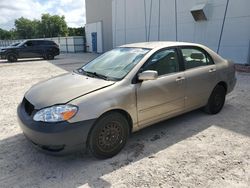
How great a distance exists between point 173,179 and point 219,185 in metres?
0.52

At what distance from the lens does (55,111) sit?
310cm

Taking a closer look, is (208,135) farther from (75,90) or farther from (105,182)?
(75,90)

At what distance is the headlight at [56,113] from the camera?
9.98 ft

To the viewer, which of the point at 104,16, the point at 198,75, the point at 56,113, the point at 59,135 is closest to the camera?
the point at 59,135

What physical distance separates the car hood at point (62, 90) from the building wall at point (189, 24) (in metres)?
9.91


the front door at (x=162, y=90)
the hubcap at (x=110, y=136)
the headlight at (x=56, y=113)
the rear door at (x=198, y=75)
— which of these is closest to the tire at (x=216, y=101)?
the rear door at (x=198, y=75)

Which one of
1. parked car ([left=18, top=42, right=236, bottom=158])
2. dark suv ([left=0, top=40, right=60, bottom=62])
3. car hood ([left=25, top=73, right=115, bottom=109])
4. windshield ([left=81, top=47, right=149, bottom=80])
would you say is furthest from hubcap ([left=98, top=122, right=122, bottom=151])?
dark suv ([left=0, top=40, right=60, bottom=62])

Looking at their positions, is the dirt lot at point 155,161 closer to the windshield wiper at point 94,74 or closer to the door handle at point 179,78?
the door handle at point 179,78

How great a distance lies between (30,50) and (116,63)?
1691cm

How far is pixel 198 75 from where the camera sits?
4555 millimetres

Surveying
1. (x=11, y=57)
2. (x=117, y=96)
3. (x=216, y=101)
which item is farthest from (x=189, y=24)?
(x=11, y=57)

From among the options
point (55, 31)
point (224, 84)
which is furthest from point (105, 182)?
point (55, 31)

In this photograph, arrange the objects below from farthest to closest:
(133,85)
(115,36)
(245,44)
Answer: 1. (115,36)
2. (245,44)
3. (133,85)

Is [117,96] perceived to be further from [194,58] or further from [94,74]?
[194,58]
